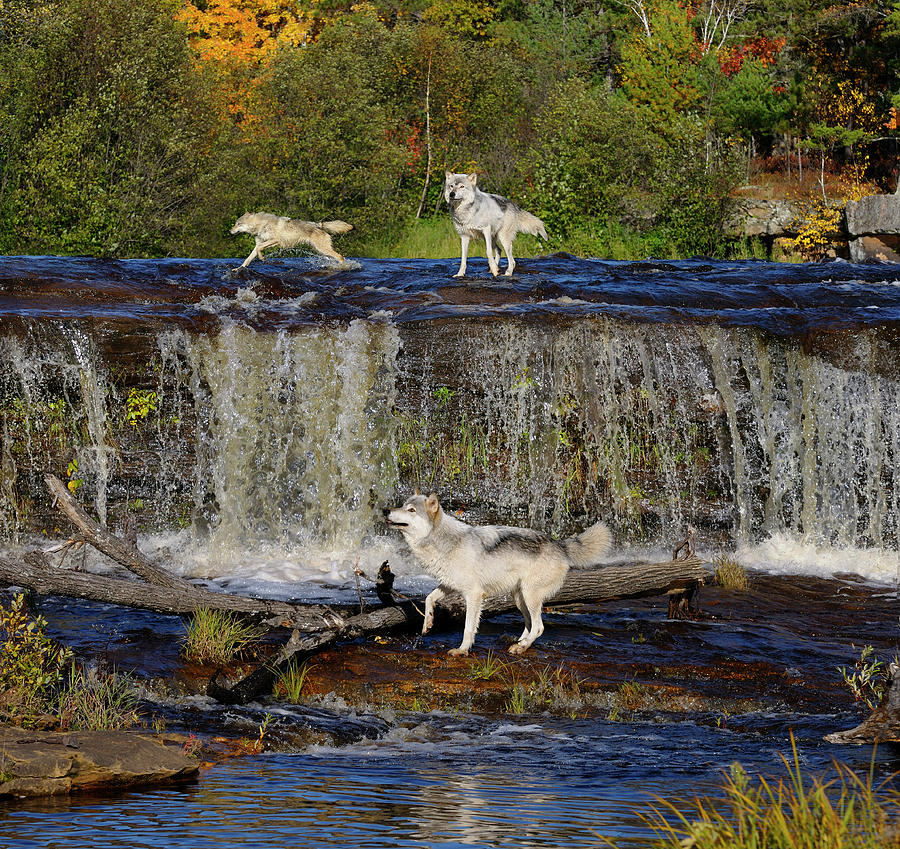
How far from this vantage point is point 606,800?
22.0ft

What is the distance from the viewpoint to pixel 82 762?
22.8ft

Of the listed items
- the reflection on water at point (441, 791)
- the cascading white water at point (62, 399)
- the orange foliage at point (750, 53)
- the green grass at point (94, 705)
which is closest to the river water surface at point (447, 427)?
the cascading white water at point (62, 399)

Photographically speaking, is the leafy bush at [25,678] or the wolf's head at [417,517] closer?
the leafy bush at [25,678]

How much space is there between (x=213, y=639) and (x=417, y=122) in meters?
37.0

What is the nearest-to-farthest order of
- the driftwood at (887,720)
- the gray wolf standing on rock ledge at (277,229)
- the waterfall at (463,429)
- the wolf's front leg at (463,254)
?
the driftwood at (887,720)
the waterfall at (463,429)
the wolf's front leg at (463,254)
the gray wolf standing on rock ledge at (277,229)

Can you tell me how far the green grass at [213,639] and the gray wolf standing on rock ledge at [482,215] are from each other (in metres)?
10.0

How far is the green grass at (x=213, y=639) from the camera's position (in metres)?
9.44

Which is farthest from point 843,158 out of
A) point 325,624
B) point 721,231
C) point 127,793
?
point 127,793

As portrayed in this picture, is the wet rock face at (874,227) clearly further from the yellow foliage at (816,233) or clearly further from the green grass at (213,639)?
the green grass at (213,639)

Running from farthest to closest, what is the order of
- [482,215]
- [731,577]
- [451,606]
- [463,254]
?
1. [463,254]
2. [482,215]
3. [731,577]
4. [451,606]

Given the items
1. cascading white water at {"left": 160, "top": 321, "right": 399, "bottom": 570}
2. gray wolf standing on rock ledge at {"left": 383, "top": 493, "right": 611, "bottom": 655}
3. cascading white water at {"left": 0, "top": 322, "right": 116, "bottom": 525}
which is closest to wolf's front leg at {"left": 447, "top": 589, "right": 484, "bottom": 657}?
gray wolf standing on rock ledge at {"left": 383, "top": 493, "right": 611, "bottom": 655}

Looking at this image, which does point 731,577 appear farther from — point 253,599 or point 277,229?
point 277,229

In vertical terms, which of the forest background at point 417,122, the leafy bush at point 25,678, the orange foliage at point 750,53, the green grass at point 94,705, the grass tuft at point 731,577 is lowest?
the grass tuft at point 731,577

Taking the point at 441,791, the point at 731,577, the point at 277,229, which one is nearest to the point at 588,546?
the point at 441,791
